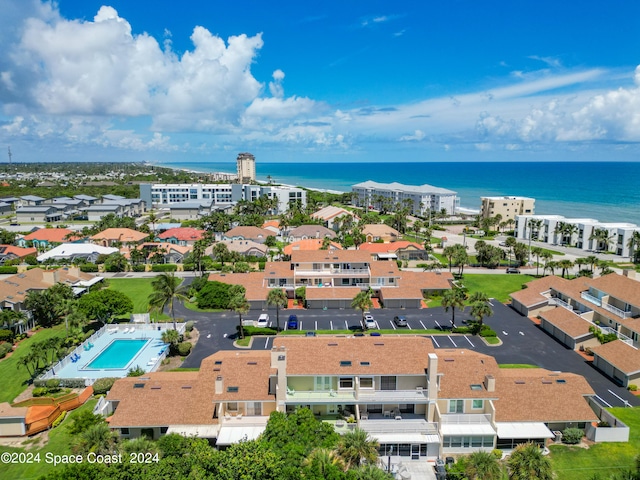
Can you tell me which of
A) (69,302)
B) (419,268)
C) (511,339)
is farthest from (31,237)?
(511,339)

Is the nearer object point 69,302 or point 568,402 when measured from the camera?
point 568,402

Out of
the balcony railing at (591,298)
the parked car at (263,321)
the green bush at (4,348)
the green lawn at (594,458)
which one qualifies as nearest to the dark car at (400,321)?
the parked car at (263,321)

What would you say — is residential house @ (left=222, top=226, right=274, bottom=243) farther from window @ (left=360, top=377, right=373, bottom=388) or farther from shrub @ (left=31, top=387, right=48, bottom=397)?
window @ (left=360, top=377, right=373, bottom=388)

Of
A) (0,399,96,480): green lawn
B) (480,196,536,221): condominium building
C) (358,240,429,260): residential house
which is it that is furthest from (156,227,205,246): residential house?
(480,196,536,221): condominium building

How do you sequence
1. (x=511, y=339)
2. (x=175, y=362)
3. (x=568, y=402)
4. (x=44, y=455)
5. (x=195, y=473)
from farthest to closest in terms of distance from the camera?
(x=511, y=339), (x=175, y=362), (x=568, y=402), (x=44, y=455), (x=195, y=473)

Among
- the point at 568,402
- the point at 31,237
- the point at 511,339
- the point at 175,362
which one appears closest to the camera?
the point at 568,402

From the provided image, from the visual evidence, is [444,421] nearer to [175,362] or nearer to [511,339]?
[511,339]

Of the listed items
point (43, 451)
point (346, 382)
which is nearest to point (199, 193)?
point (43, 451)
